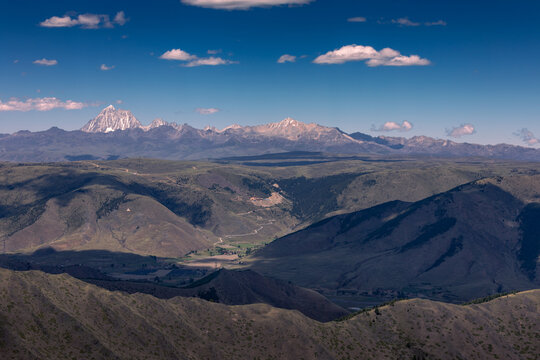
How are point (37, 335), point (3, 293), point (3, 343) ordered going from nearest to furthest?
1. point (3, 343)
2. point (37, 335)
3. point (3, 293)

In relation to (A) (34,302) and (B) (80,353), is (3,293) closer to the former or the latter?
(A) (34,302)

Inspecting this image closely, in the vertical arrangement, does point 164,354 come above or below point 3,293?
below

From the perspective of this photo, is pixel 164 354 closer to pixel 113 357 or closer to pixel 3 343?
pixel 113 357

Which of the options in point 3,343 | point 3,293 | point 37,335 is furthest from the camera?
point 3,293

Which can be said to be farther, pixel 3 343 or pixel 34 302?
pixel 34 302

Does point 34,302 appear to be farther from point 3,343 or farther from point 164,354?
point 164,354

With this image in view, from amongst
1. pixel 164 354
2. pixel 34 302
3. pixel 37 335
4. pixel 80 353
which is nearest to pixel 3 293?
pixel 34 302

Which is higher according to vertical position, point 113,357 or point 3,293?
point 3,293

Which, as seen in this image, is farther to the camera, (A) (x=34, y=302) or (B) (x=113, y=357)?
(A) (x=34, y=302)

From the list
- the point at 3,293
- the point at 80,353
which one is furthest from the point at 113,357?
the point at 3,293
